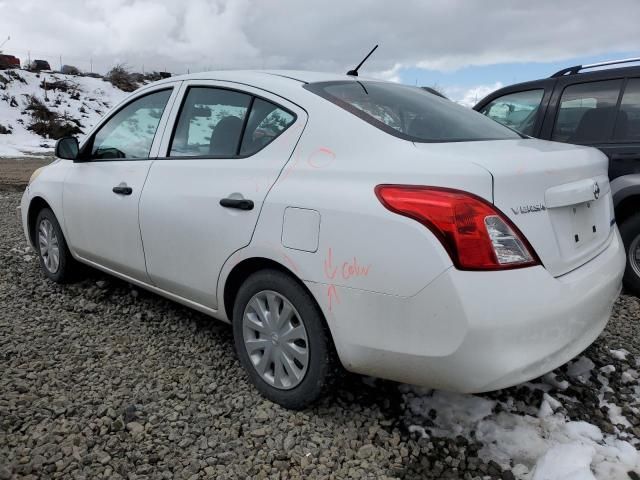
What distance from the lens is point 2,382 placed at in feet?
9.31

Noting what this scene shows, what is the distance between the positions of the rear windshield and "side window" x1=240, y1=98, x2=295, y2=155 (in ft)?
0.64

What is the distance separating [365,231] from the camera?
210 cm

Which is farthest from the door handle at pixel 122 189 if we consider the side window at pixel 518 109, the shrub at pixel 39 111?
the shrub at pixel 39 111

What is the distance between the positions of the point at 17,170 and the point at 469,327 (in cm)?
1423

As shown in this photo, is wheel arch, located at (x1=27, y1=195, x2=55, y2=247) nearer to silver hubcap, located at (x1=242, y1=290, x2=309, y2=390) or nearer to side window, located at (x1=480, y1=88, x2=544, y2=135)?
silver hubcap, located at (x1=242, y1=290, x2=309, y2=390)

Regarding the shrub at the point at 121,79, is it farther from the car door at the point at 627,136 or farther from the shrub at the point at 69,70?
the car door at the point at 627,136

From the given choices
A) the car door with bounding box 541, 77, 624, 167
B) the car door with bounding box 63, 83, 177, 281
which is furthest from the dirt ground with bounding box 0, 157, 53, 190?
the car door with bounding box 541, 77, 624, 167

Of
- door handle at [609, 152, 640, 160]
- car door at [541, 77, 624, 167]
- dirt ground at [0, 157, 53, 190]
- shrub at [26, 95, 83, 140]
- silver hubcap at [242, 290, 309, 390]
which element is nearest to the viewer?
silver hubcap at [242, 290, 309, 390]

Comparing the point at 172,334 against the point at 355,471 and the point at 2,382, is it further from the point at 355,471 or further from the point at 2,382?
the point at 355,471

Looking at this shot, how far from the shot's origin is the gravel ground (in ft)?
7.32

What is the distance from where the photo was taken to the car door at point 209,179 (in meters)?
2.57

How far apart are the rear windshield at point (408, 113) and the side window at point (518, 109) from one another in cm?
172

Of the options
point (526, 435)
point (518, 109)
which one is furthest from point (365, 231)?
point (518, 109)

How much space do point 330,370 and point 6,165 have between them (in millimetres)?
15260
